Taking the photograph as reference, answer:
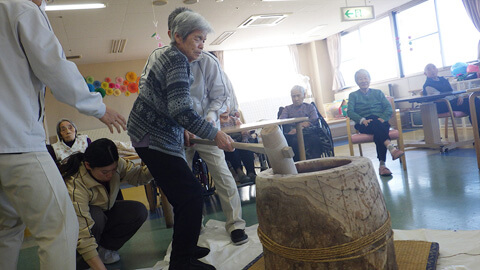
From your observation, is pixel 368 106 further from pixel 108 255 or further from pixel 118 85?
pixel 118 85

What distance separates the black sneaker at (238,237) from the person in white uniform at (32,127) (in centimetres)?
103

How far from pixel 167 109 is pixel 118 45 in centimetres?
610

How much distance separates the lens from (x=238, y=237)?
2.09 metres

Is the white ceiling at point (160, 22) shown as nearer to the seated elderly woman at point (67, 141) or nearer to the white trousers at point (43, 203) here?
the seated elderly woman at point (67, 141)

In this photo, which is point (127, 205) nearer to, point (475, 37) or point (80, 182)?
point (80, 182)

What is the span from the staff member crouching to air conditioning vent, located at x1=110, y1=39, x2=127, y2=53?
210 inches

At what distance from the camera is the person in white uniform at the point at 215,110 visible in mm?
2008

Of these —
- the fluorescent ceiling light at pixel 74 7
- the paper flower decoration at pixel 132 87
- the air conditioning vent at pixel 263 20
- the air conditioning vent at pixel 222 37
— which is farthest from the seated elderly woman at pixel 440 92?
the paper flower decoration at pixel 132 87

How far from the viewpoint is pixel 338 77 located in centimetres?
939

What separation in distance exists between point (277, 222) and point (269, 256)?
15 cm

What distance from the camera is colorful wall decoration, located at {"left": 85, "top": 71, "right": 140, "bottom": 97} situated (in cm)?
820

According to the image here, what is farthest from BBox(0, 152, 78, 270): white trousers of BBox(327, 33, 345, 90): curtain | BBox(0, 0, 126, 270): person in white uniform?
BBox(327, 33, 345, 90): curtain

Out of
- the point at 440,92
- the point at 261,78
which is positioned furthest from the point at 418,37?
the point at 261,78

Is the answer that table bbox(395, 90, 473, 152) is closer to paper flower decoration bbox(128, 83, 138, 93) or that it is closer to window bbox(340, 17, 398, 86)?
window bbox(340, 17, 398, 86)
